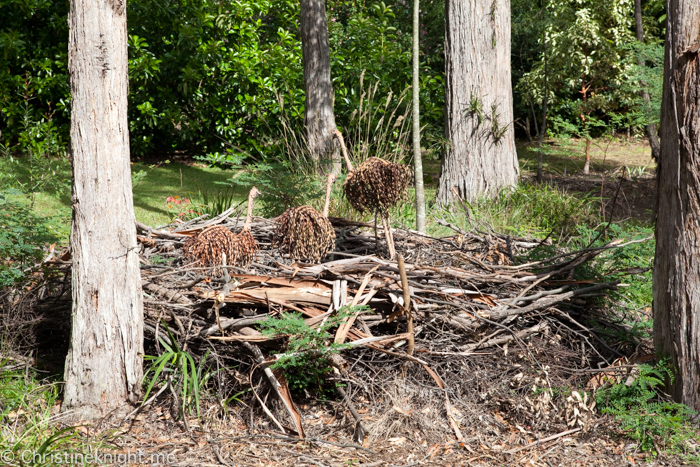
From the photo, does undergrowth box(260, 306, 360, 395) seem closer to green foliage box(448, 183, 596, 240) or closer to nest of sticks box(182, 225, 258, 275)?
nest of sticks box(182, 225, 258, 275)

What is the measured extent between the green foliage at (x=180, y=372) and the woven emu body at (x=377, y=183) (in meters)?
1.40

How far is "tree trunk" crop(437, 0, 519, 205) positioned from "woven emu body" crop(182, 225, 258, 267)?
362 centimetres

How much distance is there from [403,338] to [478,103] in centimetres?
429

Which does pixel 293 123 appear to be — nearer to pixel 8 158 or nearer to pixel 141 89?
pixel 141 89

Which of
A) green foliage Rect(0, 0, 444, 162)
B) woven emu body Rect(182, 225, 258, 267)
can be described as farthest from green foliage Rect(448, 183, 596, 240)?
green foliage Rect(0, 0, 444, 162)

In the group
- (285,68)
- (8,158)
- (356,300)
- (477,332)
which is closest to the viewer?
(356,300)

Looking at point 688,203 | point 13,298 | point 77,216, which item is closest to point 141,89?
point 13,298

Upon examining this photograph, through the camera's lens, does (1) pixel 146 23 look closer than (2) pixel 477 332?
No

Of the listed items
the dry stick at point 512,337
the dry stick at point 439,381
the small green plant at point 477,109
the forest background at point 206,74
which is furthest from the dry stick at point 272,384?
the forest background at point 206,74

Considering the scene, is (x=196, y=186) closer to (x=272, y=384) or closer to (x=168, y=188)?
(x=168, y=188)

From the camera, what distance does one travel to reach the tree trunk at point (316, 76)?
25.6ft

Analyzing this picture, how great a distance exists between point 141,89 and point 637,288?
908 centimetres

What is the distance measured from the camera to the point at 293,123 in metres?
10.4

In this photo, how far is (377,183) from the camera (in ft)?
12.0
